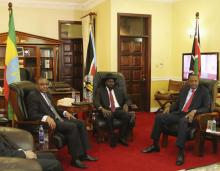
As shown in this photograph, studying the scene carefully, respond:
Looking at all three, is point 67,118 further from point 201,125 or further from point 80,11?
point 80,11

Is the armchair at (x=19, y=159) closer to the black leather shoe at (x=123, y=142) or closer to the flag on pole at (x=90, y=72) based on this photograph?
the black leather shoe at (x=123, y=142)

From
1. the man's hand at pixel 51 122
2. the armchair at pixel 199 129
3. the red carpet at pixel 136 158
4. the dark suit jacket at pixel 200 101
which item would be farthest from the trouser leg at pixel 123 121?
the man's hand at pixel 51 122

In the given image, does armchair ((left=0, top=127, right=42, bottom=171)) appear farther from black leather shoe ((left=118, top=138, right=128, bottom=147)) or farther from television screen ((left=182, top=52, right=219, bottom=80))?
television screen ((left=182, top=52, right=219, bottom=80))

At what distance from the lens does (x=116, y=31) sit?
711 cm

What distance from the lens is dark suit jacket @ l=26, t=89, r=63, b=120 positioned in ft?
12.8

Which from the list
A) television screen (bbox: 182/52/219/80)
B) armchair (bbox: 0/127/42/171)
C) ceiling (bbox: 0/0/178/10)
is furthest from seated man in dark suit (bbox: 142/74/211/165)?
ceiling (bbox: 0/0/178/10)

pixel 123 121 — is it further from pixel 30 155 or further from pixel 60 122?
pixel 30 155

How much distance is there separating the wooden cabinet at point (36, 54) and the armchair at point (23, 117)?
370 centimetres

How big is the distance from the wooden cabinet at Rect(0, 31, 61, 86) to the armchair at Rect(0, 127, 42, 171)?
15.7ft

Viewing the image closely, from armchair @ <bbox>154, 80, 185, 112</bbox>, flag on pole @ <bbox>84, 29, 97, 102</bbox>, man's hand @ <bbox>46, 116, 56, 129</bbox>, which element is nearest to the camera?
man's hand @ <bbox>46, 116, 56, 129</bbox>

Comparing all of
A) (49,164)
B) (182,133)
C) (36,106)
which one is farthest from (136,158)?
(49,164)

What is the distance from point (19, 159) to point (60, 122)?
5.69 feet

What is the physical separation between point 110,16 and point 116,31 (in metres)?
0.36

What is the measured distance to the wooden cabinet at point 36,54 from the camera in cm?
769
